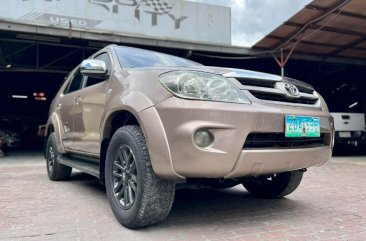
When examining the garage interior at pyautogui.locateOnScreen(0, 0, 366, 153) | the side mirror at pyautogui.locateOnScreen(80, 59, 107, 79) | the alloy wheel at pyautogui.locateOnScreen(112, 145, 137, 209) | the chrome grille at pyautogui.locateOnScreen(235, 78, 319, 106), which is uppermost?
the garage interior at pyautogui.locateOnScreen(0, 0, 366, 153)

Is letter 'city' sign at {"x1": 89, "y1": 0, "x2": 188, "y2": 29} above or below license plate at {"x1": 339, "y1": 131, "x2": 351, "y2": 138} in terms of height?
above

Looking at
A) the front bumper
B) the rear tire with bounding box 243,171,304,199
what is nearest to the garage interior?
the rear tire with bounding box 243,171,304,199

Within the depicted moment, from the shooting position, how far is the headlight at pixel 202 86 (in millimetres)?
2479

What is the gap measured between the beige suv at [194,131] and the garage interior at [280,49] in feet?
21.3

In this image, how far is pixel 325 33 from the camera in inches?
388

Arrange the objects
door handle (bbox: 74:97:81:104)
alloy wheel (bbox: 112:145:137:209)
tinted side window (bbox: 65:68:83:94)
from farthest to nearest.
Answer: tinted side window (bbox: 65:68:83:94), door handle (bbox: 74:97:81:104), alloy wheel (bbox: 112:145:137:209)

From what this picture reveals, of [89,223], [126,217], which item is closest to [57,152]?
[89,223]

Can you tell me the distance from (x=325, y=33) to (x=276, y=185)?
7.55m

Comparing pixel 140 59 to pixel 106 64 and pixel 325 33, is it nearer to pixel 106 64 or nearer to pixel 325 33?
pixel 106 64

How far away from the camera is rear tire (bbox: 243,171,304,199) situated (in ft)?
11.6

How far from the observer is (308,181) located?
17.1ft

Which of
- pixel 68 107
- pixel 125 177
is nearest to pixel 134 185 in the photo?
pixel 125 177

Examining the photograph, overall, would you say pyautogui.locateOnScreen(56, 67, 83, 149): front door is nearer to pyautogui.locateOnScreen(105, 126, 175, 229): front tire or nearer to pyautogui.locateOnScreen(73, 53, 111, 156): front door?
pyautogui.locateOnScreen(73, 53, 111, 156): front door

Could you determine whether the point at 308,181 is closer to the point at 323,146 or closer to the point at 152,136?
the point at 323,146
